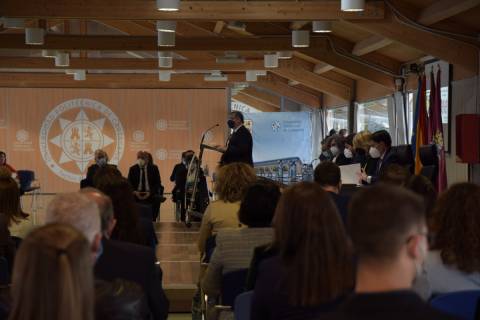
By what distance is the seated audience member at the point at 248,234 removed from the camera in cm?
402

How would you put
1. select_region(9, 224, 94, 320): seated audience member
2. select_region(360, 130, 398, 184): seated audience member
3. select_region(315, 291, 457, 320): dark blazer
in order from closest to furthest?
select_region(315, 291, 457, 320): dark blazer → select_region(9, 224, 94, 320): seated audience member → select_region(360, 130, 398, 184): seated audience member

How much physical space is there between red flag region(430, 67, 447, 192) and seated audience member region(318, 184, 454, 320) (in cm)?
908

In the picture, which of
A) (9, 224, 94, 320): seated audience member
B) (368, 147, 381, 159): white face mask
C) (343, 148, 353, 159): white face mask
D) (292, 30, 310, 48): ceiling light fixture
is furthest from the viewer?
(292, 30, 310, 48): ceiling light fixture

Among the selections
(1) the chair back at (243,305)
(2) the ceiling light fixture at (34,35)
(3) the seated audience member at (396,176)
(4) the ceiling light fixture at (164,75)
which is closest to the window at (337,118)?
(4) the ceiling light fixture at (164,75)

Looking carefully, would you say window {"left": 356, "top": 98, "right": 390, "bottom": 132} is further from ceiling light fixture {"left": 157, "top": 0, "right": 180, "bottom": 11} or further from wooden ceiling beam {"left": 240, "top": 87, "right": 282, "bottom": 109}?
ceiling light fixture {"left": 157, "top": 0, "right": 180, "bottom": 11}

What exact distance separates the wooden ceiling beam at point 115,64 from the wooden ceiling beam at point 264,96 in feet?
16.6

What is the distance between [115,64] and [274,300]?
15.5 meters

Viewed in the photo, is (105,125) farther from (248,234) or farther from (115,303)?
(115,303)

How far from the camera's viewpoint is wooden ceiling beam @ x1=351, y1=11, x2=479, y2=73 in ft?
34.5

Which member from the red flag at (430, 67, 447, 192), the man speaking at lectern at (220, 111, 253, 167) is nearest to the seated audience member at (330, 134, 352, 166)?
the red flag at (430, 67, 447, 192)

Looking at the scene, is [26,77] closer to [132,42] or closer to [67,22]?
[67,22]

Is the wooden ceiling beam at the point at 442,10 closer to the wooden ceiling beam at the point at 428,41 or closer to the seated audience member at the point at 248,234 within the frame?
the wooden ceiling beam at the point at 428,41

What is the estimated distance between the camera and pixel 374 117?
53.6 ft

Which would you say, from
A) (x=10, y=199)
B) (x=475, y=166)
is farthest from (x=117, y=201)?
(x=475, y=166)
